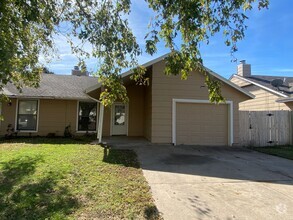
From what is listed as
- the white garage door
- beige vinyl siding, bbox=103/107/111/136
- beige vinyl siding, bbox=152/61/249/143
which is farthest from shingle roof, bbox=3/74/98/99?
the white garage door

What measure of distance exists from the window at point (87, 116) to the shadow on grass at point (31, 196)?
316 inches

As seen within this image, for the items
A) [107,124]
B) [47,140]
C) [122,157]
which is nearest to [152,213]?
[122,157]

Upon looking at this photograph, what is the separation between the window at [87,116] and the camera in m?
15.1

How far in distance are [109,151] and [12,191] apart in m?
4.64

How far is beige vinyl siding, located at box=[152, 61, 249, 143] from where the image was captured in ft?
39.4

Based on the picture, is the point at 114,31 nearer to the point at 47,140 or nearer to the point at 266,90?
the point at 47,140

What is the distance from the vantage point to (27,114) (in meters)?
14.6

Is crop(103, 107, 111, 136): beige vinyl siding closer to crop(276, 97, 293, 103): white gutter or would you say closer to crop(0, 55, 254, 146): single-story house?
crop(0, 55, 254, 146): single-story house

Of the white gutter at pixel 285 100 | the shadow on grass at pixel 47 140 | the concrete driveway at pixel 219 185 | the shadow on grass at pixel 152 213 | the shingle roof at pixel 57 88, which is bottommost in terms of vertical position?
the shadow on grass at pixel 152 213

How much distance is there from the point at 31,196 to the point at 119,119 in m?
10.9

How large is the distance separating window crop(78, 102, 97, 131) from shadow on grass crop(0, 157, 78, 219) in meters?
8.04

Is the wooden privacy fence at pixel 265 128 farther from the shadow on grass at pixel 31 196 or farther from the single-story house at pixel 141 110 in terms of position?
the shadow on grass at pixel 31 196

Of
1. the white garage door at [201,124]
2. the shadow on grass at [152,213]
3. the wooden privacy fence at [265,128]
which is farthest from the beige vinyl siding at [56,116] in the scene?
the shadow on grass at [152,213]

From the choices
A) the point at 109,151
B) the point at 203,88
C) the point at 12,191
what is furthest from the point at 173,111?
the point at 12,191
